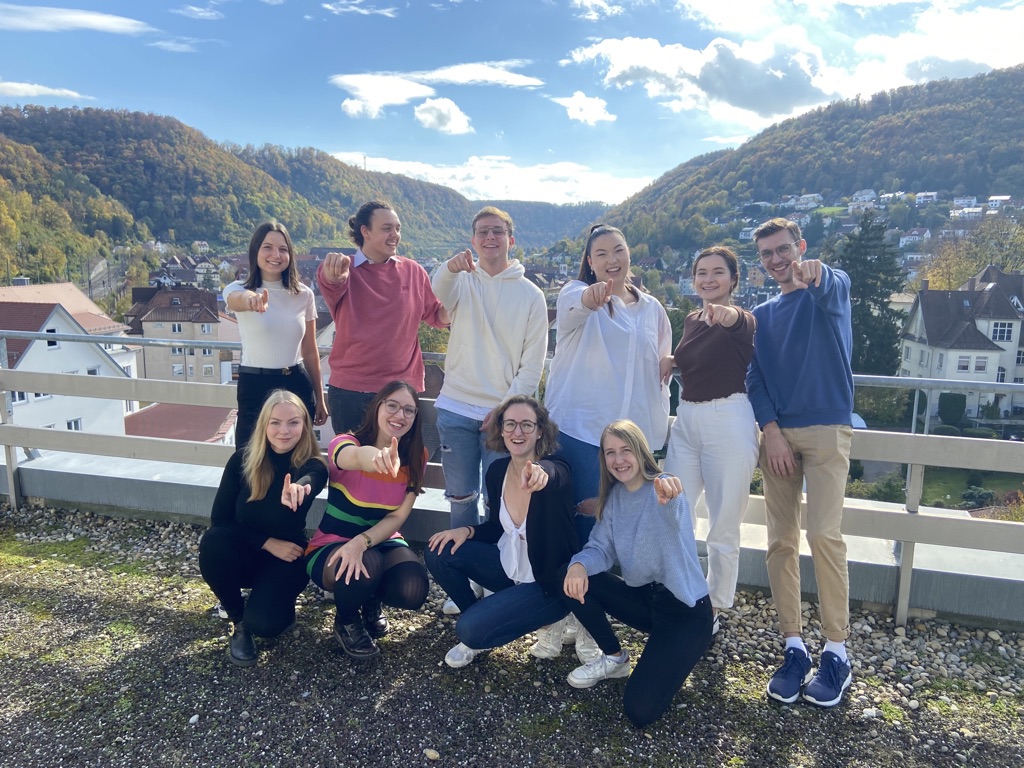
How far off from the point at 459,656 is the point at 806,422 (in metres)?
1.81

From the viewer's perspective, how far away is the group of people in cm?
266

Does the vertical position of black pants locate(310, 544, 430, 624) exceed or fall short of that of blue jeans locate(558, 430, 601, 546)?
it falls short

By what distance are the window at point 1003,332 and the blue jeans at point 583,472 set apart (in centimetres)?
4681

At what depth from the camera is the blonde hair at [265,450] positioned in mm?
2947

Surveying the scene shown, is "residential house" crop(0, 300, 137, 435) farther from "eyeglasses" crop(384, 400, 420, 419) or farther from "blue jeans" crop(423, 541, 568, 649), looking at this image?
"blue jeans" crop(423, 541, 568, 649)

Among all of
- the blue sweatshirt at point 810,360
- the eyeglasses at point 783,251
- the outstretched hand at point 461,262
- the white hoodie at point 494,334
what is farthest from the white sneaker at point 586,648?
the eyeglasses at point 783,251

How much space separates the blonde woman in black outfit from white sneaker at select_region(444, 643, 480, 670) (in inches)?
30.0

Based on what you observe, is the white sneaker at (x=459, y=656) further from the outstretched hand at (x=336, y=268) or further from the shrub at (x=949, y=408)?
the shrub at (x=949, y=408)

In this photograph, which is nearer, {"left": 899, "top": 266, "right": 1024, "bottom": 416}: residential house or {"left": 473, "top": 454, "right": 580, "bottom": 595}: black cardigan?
{"left": 473, "top": 454, "right": 580, "bottom": 595}: black cardigan

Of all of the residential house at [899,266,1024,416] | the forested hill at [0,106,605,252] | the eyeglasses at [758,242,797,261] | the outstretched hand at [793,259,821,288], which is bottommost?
the residential house at [899,266,1024,416]

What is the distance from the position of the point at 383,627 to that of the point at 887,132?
136302 millimetres

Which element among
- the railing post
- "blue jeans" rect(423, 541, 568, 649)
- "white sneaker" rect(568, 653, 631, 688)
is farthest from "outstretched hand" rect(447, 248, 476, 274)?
the railing post

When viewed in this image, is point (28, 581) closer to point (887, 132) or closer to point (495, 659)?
point (495, 659)

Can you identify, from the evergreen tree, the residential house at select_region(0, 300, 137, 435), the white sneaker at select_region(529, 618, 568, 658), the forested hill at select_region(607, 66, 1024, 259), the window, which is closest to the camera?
the white sneaker at select_region(529, 618, 568, 658)
